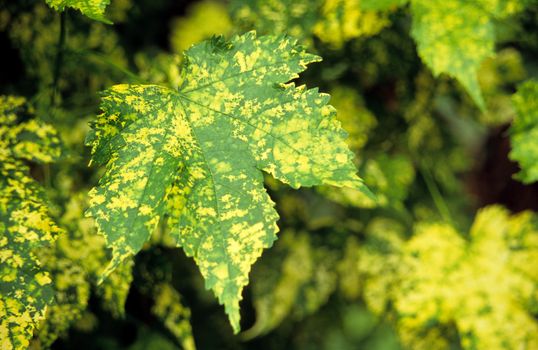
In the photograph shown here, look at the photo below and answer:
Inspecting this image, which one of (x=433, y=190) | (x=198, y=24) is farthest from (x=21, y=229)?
(x=198, y=24)

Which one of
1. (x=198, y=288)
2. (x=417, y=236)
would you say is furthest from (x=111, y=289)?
(x=417, y=236)

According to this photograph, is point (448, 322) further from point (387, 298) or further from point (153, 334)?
point (153, 334)

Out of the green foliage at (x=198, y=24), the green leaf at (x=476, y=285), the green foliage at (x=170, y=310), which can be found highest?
the green foliage at (x=198, y=24)

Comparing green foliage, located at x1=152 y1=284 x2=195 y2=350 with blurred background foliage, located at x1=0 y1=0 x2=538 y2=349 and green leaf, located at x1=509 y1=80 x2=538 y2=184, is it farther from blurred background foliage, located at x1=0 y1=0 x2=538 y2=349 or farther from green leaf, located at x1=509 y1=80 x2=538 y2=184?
green leaf, located at x1=509 y1=80 x2=538 y2=184

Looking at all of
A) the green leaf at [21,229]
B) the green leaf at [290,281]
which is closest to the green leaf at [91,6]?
the green leaf at [21,229]

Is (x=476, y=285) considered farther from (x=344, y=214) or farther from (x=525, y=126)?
(x=344, y=214)

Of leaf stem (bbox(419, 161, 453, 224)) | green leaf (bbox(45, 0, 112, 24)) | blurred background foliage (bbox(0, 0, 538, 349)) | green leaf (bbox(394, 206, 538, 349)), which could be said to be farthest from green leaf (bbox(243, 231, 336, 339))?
green leaf (bbox(45, 0, 112, 24))

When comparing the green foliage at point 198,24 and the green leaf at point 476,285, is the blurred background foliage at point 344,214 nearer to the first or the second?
the green leaf at point 476,285
